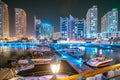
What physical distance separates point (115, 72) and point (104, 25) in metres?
163

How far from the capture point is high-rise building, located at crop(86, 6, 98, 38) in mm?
148650

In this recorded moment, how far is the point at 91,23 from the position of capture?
15400 cm

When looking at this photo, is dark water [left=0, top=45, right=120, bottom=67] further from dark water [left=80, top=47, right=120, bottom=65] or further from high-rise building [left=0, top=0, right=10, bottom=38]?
high-rise building [left=0, top=0, right=10, bottom=38]

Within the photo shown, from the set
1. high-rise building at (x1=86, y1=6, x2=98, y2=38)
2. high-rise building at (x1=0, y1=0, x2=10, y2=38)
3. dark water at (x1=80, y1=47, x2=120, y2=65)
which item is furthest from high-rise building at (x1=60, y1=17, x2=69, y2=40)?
dark water at (x1=80, y1=47, x2=120, y2=65)

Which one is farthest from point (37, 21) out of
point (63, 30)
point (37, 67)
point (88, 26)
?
point (37, 67)

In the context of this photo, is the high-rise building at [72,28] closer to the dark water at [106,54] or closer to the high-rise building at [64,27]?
the high-rise building at [64,27]

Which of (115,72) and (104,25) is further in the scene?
(104,25)

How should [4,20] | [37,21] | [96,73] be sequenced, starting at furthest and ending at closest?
[4,20] < [37,21] < [96,73]

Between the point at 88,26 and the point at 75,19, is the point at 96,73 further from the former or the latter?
the point at 88,26

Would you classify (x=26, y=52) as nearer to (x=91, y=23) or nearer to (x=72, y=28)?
(x=72, y=28)

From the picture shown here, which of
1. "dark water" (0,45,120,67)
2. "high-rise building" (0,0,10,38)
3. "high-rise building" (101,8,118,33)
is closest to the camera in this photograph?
"dark water" (0,45,120,67)

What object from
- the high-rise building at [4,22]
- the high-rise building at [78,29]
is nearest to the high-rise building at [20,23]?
the high-rise building at [4,22]

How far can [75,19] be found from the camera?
5507 inches

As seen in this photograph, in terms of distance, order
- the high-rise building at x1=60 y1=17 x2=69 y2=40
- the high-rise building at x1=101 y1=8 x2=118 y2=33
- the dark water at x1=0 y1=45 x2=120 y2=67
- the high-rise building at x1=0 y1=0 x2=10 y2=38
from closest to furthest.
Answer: the dark water at x1=0 y1=45 x2=120 y2=67 → the high-rise building at x1=0 y1=0 x2=10 y2=38 → the high-rise building at x1=60 y1=17 x2=69 y2=40 → the high-rise building at x1=101 y1=8 x2=118 y2=33
